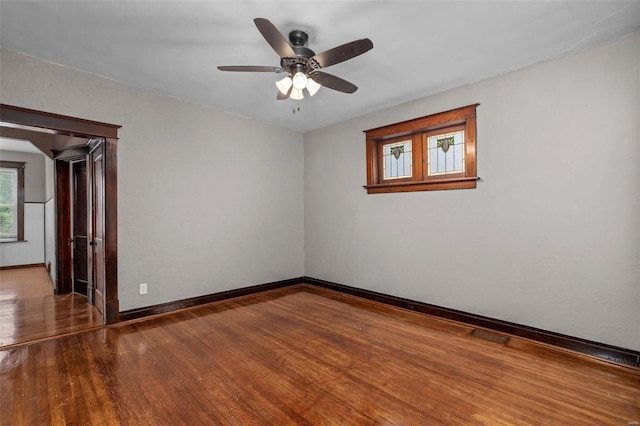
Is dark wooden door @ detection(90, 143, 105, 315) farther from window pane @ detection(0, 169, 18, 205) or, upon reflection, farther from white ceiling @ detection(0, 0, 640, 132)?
window pane @ detection(0, 169, 18, 205)

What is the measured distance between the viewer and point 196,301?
3883 mm

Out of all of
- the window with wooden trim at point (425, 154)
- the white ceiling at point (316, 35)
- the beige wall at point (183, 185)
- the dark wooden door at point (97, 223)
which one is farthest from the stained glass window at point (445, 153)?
the dark wooden door at point (97, 223)

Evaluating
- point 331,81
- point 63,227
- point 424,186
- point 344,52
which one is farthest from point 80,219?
point 424,186

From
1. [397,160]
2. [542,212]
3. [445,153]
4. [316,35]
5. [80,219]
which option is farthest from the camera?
[80,219]

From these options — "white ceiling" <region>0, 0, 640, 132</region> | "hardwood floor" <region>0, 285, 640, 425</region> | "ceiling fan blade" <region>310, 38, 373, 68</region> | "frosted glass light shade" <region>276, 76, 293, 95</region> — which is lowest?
"hardwood floor" <region>0, 285, 640, 425</region>

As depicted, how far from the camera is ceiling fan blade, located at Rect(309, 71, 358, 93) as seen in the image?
94.9 inches

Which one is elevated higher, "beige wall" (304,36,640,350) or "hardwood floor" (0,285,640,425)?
"beige wall" (304,36,640,350)

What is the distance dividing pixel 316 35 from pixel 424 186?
83.0 inches

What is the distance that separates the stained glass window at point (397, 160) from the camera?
12.9 feet

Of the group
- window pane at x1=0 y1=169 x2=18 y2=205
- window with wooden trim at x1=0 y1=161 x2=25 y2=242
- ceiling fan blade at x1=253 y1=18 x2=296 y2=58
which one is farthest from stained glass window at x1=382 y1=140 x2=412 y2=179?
window pane at x1=0 y1=169 x2=18 y2=205

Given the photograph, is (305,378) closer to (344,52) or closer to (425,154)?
(344,52)

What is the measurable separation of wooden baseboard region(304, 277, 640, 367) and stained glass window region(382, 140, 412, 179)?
1629 mm

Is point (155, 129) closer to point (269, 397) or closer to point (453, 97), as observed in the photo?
point (269, 397)

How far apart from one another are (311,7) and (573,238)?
2.88 m
